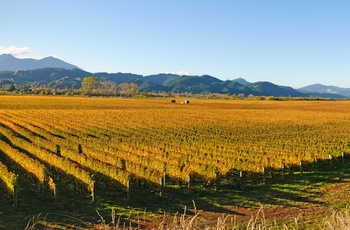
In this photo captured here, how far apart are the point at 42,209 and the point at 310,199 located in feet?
44.7

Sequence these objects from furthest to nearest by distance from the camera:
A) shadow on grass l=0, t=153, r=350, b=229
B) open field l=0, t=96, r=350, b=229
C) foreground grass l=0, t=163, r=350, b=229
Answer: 1. open field l=0, t=96, r=350, b=229
2. shadow on grass l=0, t=153, r=350, b=229
3. foreground grass l=0, t=163, r=350, b=229

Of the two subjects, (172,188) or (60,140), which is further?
(60,140)

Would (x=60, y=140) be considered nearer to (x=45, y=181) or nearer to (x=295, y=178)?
(x=45, y=181)

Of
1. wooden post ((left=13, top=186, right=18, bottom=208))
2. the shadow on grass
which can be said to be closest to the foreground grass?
the shadow on grass

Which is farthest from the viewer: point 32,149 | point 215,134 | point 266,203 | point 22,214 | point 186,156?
point 215,134

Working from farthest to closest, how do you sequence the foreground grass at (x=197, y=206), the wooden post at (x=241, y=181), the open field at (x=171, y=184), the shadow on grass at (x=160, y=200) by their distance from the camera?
the wooden post at (x=241, y=181), the open field at (x=171, y=184), the shadow on grass at (x=160, y=200), the foreground grass at (x=197, y=206)

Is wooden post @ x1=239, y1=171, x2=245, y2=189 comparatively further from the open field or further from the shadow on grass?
the shadow on grass

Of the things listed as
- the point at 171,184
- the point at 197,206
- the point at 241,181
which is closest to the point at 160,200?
the point at 197,206

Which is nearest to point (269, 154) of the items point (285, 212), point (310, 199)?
point (310, 199)

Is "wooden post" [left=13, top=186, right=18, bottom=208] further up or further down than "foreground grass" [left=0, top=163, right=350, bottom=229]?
further up

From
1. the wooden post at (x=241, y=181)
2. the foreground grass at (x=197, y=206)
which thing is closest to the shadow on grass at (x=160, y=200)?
the foreground grass at (x=197, y=206)

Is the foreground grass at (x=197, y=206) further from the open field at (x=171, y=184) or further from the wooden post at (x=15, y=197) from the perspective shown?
the wooden post at (x=15, y=197)

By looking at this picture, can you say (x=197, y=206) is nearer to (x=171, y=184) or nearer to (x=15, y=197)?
(x=171, y=184)

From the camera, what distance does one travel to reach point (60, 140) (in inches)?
1367
